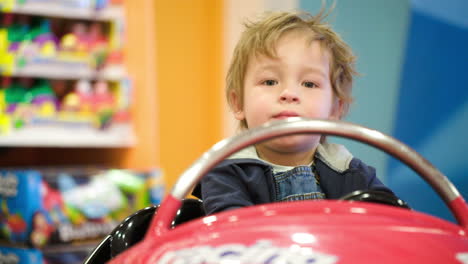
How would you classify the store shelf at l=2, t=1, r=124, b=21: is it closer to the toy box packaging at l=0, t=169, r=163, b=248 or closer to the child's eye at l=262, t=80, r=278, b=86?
the toy box packaging at l=0, t=169, r=163, b=248

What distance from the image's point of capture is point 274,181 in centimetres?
101

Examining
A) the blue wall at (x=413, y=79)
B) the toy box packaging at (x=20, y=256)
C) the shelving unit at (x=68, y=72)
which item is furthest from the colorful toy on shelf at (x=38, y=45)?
the blue wall at (x=413, y=79)

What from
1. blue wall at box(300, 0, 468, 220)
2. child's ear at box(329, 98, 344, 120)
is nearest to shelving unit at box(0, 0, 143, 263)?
blue wall at box(300, 0, 468, 220)

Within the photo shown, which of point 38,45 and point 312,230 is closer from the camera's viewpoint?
point 312,230

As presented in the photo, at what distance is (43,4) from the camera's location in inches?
114

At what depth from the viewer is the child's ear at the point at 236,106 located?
116 cm

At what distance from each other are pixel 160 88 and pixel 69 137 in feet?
2.24

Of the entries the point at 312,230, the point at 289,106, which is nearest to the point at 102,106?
the point at 289,106

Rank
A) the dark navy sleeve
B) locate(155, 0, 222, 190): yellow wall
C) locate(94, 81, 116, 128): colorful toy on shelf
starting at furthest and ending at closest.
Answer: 1. locate(155, 0, 222, 190): yellow wall
2. locate(94, 81, 116, 128): colorful toy on shelf
3. the dark navy sleeve

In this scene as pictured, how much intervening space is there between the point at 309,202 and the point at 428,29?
105 cm

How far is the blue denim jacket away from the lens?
939 millimetres

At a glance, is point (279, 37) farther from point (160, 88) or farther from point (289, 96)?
point (160, 88)

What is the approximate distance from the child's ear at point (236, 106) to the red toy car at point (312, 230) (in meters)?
0.43

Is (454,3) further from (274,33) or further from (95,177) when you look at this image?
(95,177)
